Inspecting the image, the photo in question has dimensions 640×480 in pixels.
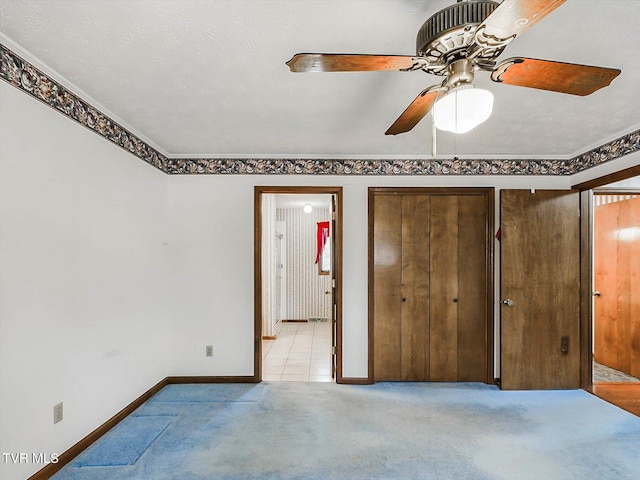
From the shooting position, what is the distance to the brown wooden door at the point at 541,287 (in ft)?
11.0

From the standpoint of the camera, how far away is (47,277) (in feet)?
6.48

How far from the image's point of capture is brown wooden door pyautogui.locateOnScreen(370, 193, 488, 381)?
3.54 m

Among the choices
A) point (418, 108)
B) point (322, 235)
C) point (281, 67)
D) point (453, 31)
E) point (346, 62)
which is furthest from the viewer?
point (322, 235)

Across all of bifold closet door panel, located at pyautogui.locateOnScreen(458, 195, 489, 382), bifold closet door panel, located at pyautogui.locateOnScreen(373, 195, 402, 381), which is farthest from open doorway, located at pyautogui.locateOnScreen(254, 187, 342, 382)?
bifold closet door panel, located at pyautogui.locateOnScreen(458, 195, 489, 382)

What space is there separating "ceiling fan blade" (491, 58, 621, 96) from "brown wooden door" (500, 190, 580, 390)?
2.28 metres

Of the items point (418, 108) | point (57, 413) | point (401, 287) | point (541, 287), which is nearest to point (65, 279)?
point (57, 413)

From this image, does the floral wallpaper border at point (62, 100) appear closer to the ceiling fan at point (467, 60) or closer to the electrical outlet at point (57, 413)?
the ceiling fan at point (467, 60)

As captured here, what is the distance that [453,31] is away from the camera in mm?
1073

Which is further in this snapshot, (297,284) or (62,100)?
(297,284)

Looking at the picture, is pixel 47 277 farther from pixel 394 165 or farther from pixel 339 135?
pixel 394 165

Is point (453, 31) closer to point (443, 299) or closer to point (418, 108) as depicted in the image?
point (418, 108)

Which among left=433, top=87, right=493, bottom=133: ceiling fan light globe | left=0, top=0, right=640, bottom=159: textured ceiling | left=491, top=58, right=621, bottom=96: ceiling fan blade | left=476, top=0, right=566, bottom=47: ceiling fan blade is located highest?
left=0, top=0, right=640, bottom=159: textured ceiling

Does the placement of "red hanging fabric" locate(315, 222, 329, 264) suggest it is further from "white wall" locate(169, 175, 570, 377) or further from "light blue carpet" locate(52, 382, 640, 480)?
"light blue carpet" locate(52, 382, 640, 480)

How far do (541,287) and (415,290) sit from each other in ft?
4.22
